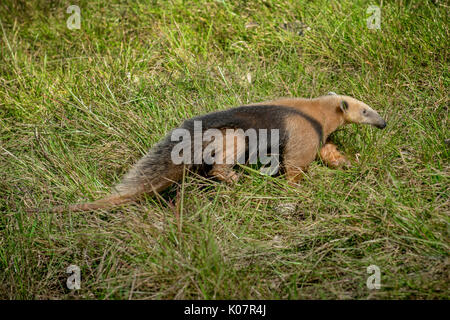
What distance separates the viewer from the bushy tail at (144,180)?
13.4 ft

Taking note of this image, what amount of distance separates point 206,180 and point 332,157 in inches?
49.9

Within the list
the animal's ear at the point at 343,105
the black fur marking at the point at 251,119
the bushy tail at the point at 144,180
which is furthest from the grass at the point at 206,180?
the black fur marking at the point at 251,119

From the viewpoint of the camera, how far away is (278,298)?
3.20 meters

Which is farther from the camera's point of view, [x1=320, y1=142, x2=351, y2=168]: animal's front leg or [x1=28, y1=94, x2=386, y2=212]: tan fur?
[x1=320, y1=142, x2=351, y2=168]: animal's front leg

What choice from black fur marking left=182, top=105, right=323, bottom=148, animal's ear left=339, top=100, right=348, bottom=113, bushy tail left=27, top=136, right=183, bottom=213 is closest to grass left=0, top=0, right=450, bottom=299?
bushy tail left=27, top=136, right=183, bottom=213

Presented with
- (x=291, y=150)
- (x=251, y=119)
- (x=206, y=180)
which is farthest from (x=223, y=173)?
(x=291, y=150)

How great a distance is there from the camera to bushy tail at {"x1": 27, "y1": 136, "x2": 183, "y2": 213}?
160 inches

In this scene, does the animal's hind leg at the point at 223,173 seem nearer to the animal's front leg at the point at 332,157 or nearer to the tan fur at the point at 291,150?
the tan fur at the point at 291,150

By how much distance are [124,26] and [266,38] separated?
2023 mm

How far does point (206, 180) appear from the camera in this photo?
4.51 metres

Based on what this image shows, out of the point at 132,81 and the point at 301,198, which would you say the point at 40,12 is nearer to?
the point at 132,81

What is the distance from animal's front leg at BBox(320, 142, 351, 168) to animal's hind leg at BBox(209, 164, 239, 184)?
3.09 ft

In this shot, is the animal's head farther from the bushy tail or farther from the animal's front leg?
the bushy tail
